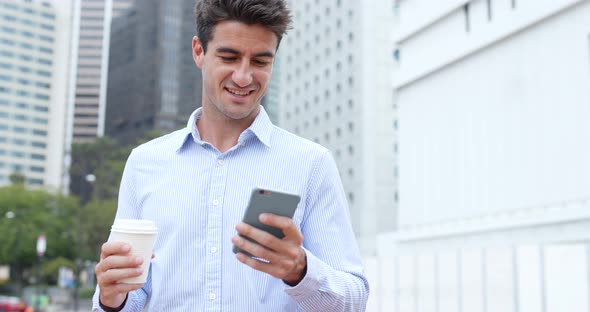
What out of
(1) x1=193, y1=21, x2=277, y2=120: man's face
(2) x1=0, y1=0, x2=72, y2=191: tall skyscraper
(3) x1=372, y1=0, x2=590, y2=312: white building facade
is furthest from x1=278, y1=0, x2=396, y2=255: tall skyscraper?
(1) x1=193, y1=21, x2=277, y2=120: man's face

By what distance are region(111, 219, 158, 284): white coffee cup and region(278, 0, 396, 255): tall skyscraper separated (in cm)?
6053

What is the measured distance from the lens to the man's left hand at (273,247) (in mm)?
1752

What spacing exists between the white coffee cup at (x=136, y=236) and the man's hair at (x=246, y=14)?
71 centimetres

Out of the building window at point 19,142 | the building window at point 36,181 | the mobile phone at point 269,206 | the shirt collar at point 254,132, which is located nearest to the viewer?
the mobile phone at point 269,206

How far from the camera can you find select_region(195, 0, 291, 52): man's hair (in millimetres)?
2299

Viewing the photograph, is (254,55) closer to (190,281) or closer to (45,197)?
(190,281)

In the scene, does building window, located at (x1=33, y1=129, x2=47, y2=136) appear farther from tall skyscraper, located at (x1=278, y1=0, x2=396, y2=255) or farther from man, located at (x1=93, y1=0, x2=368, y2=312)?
man, located at (x1=93, y1=0, x2=368, y2=312)

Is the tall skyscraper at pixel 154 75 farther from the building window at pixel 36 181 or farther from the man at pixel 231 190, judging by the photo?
the man at pixel 231 190

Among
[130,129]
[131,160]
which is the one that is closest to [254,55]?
[131,160]

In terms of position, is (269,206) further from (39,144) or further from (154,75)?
(39,144)

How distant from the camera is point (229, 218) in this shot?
2.33 metres

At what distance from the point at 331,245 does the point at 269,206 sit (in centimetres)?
60

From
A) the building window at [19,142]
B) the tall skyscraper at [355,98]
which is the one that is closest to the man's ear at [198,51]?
the tall skyscraper at [355,98]

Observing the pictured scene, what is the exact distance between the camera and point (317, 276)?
1.99 meters
